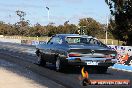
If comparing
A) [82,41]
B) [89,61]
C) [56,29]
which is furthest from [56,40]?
[56,29]

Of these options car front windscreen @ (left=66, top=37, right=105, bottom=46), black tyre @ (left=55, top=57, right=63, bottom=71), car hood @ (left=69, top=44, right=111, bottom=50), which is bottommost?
black tyre @ (left=55, top=57, right=63, bottom=71)

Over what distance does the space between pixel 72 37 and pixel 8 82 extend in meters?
5.03

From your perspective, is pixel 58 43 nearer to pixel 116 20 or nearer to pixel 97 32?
pixel 116 20

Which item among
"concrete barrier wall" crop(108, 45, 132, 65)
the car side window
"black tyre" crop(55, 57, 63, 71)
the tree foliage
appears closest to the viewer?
"black tyre" crop(55, 57, 63, 71)

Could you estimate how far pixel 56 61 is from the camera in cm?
1738

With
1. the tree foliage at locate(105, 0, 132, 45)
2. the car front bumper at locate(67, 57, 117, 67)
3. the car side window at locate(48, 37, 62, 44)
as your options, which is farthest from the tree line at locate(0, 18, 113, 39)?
the car front bumper at locate(67, 57, 117, 67)

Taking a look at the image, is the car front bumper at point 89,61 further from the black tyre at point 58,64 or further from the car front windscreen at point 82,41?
the car front windscreen at point 82,41

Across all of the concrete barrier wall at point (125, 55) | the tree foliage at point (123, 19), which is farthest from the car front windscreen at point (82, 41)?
the tree foliage at point (123, 19)

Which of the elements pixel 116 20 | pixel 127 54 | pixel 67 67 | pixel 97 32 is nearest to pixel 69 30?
pixel 97 32

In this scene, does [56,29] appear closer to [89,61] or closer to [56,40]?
[56,40]

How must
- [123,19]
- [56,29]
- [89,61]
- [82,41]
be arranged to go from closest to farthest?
[89,61] → [82,41] → [123,19] → [56,29]

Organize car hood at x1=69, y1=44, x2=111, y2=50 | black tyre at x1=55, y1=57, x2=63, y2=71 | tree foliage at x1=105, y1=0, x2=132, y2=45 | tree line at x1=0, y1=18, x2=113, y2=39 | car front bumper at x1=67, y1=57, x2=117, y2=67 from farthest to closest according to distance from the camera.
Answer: tree line at x1=0, y1=18, x2=113, y2=39 → tree foliage at x1=105, y1=0, x2=132, y2=45 → black tyre at x1=55, y1=57, x2=63, y2=71 → car hood at x1=69, y1=44, x2=111, y2=50 → car front bumper at x1=67, y1=57, x2=117, y2=67

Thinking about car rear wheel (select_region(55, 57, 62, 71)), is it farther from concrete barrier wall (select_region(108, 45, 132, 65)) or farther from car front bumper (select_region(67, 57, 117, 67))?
concrete barrier wall (select_region(108, 45, 132, 65))

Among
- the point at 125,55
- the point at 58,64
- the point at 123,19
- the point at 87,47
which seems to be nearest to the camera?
the point at 87,47
